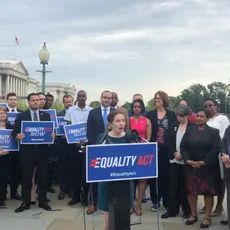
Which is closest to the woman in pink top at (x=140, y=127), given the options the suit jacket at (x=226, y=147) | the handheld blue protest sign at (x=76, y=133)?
the handheld blue protest sign at (x=76, y=133)

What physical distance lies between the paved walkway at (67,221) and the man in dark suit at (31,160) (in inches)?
7.9

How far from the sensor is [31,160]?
680 cm

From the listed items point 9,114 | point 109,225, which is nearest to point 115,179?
point 109,225

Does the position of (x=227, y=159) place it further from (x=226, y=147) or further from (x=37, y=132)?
(x=37, y=132)

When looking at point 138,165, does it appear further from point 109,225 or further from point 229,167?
point 229,167

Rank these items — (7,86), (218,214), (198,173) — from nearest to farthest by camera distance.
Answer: (198,173) → (218,214) → (7,86)

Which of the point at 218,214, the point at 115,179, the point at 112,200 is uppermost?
Result: the point at 115,179

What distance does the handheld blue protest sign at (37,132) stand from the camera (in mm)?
6777

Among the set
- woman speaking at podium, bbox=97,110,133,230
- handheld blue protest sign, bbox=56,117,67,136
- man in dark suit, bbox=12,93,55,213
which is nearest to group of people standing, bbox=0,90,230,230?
man in dark suit, bbox=12,93,55,213

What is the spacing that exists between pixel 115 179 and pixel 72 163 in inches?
150

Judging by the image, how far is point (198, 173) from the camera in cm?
606

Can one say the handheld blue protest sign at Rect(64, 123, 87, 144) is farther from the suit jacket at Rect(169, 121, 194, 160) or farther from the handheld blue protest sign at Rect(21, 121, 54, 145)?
the suit jacket at Rect(169, 121, 194, 160)

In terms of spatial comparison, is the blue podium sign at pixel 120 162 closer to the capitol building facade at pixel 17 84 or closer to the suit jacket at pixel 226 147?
the suit jacket at pixel 226 147

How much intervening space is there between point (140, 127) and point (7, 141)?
2.35m
